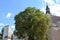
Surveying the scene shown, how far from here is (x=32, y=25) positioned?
31.6 meters

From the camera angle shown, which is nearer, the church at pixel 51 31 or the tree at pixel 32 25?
the tree at pixel 32 25

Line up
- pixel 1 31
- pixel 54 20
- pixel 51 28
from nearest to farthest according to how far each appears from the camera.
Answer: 1. pixel 51 28
2. pixel 54 20
3. pixel 1 31

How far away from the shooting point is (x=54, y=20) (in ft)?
139

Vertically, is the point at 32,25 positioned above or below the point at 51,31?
above

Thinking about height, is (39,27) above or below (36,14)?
below

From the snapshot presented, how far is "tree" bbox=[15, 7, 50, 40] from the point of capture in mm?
31656

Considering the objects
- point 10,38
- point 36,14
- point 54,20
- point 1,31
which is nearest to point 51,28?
point 54,20

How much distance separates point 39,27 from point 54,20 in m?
11.6

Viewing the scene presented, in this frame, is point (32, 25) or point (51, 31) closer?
point (32, 25)

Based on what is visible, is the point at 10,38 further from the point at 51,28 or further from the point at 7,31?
the point at 51,28

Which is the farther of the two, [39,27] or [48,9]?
[48,9]

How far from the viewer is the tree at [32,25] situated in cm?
3166

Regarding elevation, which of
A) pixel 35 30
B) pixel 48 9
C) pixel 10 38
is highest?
pixel 48 9

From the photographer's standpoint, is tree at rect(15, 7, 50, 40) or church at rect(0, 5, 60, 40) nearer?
tree at rect(15, 7, 50, 40)
